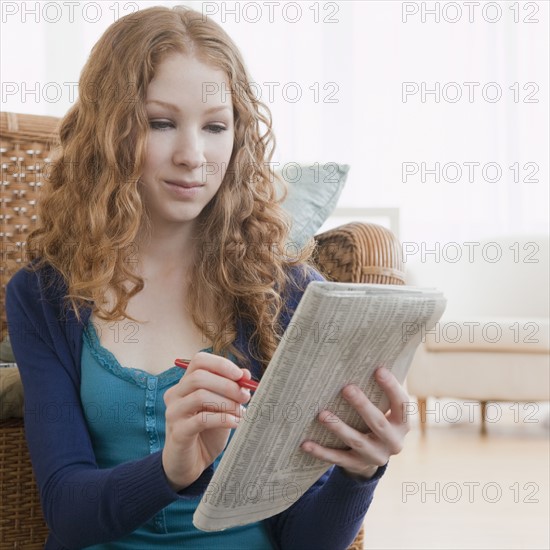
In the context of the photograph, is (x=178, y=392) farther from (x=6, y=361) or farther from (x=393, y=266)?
(x=6, y=361)

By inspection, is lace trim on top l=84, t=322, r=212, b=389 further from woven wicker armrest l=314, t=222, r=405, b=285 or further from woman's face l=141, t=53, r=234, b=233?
woven wicker armrest l=314, t=222, r=405, b=285

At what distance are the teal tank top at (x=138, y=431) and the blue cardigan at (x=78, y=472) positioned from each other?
0.02 m

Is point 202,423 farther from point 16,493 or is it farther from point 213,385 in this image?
point 16,493

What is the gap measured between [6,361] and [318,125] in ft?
10.3

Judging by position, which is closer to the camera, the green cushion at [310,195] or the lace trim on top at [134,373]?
the lace trim on top at [134,373]

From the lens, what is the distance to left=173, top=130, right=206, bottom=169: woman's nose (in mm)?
990

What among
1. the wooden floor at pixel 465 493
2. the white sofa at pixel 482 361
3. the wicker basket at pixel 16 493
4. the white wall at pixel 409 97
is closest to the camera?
the wicker basket at pixel 16 493

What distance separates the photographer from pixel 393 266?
1.27 meters

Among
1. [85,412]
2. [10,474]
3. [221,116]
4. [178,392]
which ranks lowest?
[10,474]

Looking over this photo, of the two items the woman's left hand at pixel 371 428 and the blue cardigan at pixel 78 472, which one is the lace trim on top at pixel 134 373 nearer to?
the blue cardigan at pixel 78 472

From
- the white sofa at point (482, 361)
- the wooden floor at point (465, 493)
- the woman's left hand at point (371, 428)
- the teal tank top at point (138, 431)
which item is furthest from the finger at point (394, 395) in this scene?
the white sofa at point (482, 361)

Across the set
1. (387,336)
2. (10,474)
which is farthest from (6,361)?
(387,336)

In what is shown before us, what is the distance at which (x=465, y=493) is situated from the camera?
2.48 m

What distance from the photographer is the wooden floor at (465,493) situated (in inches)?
80.0
